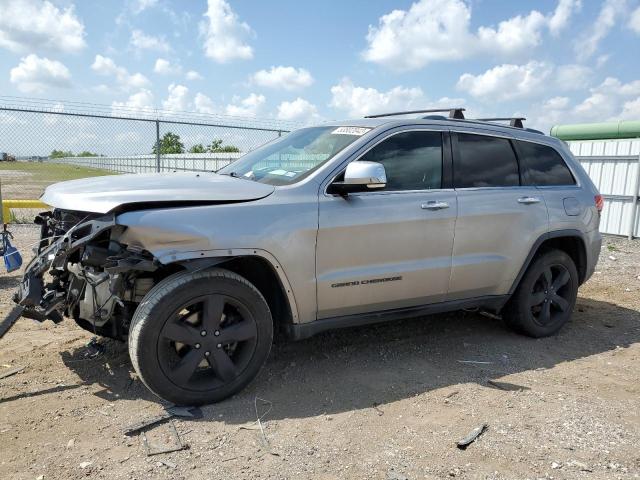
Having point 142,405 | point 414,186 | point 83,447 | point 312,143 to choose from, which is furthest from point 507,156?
point 83,447

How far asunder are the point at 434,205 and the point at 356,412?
165 centimetres

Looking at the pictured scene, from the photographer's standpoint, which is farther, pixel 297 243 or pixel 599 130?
pixel 599 130

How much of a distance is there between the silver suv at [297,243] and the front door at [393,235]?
0.03ft

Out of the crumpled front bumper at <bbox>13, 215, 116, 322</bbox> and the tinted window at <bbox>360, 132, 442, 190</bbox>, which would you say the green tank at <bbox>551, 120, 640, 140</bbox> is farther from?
the crumpled front bumper at <bbox>13, 215, 116, 322</bbox>

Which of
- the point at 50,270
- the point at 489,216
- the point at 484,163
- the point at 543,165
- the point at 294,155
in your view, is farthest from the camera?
the point at 543,165

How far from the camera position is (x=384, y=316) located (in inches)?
161

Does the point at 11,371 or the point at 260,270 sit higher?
the point at 260,270

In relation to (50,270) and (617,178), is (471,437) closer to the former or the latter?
(50,270)

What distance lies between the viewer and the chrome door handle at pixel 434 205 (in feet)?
13.3

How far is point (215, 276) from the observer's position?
10.9ft

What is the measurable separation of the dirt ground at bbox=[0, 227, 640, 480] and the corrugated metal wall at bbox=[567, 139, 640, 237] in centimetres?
785

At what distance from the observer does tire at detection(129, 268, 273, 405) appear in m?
3.20

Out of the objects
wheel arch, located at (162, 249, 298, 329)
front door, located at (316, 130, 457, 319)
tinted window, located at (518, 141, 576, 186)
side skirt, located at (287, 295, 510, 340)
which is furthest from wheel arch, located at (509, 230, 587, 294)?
wheel arch, located at (162, 249, 298, 329)

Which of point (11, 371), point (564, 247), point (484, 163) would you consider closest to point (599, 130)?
point (564, 247)
